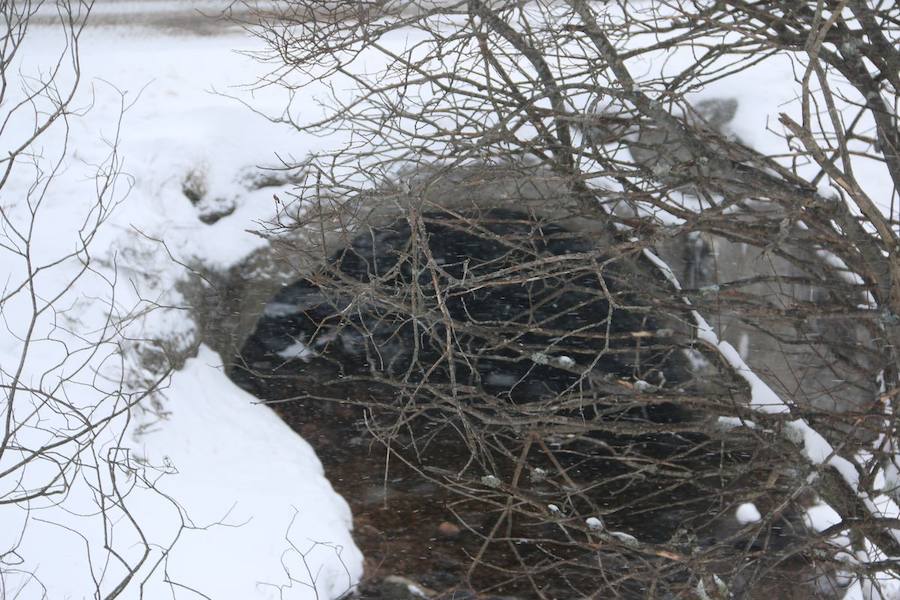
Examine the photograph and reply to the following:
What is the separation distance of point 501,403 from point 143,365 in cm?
350

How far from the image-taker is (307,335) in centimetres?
872

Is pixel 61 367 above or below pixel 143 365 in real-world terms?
below

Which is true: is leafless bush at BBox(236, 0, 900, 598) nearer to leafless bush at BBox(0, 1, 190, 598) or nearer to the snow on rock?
the snow on rock

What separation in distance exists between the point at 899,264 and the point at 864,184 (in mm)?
4947

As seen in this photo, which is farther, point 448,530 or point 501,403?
point 448,530

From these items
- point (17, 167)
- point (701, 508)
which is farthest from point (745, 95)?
point (17, 167)

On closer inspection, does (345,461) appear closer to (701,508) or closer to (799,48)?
(701,508)

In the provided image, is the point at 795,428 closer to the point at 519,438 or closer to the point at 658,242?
the point at 658,242

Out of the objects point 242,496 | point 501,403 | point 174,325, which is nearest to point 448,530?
point 242,496

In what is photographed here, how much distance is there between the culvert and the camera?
453cm

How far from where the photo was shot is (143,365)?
23.2 feet

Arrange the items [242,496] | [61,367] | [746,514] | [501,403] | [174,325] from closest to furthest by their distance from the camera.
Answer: [501,403] → [242,496] → [61,367] → [746,514] → [174,325]

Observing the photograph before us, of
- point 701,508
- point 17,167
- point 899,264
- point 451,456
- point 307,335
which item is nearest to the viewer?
point 899,264

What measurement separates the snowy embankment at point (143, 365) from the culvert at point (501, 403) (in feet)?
1.60
